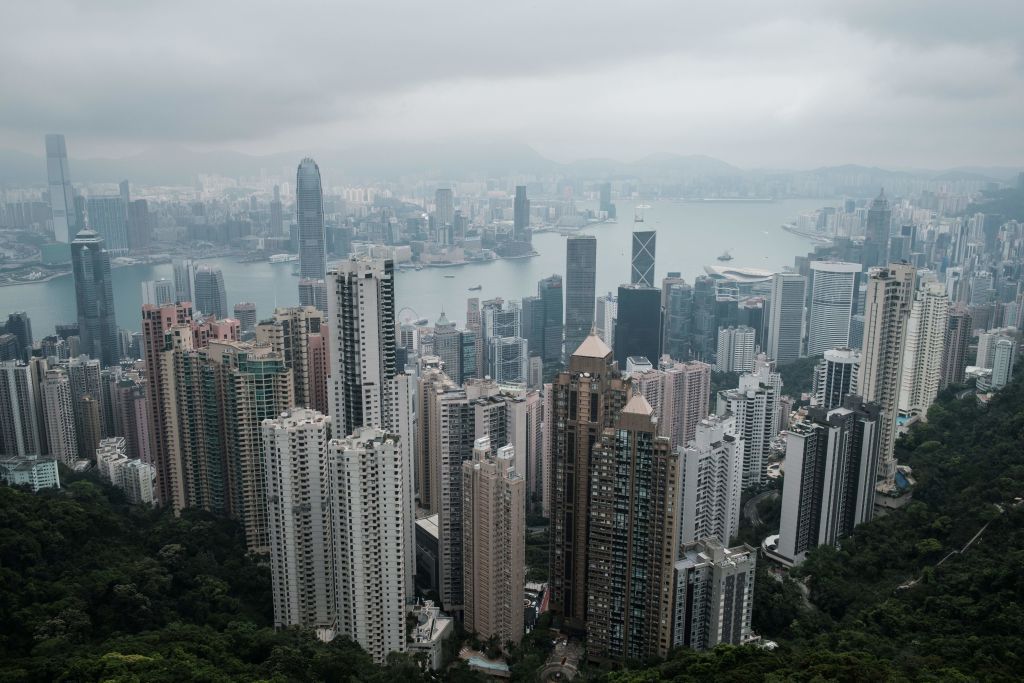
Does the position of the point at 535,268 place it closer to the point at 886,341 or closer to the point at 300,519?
the point at 886,341

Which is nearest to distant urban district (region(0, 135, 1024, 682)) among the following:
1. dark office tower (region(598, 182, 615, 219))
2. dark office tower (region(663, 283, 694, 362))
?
dark office tower (region(663, 283, 694, 362))

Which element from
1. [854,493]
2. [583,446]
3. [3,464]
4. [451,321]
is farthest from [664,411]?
[3,464]

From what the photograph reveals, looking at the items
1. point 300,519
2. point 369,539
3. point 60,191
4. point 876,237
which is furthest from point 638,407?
point 876,237

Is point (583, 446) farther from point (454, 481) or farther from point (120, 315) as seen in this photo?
point (120, 315)

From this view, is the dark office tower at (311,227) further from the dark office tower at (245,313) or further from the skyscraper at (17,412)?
the skyscraper at (17,412)

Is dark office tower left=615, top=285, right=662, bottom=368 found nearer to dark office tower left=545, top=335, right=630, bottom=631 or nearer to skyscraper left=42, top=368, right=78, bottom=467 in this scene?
dark office tower left=545, top=335, right=630, bottom=631

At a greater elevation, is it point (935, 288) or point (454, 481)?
point (935, 288)

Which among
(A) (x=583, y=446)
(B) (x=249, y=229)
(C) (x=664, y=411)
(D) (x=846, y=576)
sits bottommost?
(D) (x=846, y=576)
